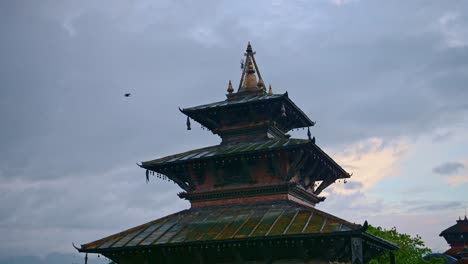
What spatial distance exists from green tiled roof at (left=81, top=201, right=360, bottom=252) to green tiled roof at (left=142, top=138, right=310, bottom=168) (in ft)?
8.30

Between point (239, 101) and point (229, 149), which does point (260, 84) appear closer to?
point (239, 101)

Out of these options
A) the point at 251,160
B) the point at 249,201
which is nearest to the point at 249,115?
the point at 251,160

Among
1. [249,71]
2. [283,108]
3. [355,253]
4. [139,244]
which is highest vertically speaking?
[249,71]

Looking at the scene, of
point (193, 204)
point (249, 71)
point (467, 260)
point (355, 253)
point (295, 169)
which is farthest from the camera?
point (467, 260)

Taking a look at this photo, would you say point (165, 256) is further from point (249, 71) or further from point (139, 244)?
point (249, 71)

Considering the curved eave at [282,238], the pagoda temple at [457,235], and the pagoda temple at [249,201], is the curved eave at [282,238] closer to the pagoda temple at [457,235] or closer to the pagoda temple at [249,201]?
the pagoda temple at [249,201]

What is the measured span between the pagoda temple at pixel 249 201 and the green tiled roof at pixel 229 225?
0.04 meters

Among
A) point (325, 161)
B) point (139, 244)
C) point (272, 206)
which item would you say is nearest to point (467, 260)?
point (325, 161)

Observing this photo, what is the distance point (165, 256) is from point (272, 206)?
529 cm

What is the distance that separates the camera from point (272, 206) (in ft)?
81.5

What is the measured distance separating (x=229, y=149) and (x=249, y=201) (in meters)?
2.76

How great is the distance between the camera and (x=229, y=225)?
2364 centimetres

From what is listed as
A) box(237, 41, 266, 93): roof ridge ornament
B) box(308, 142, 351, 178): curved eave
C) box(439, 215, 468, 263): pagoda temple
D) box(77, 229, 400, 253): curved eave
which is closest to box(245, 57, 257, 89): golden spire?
box(237, 41, 266, 93): roof ridge ornament

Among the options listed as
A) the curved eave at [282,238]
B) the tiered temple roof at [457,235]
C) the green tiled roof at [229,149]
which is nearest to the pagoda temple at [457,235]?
the tiered temple roof at [457,235]
